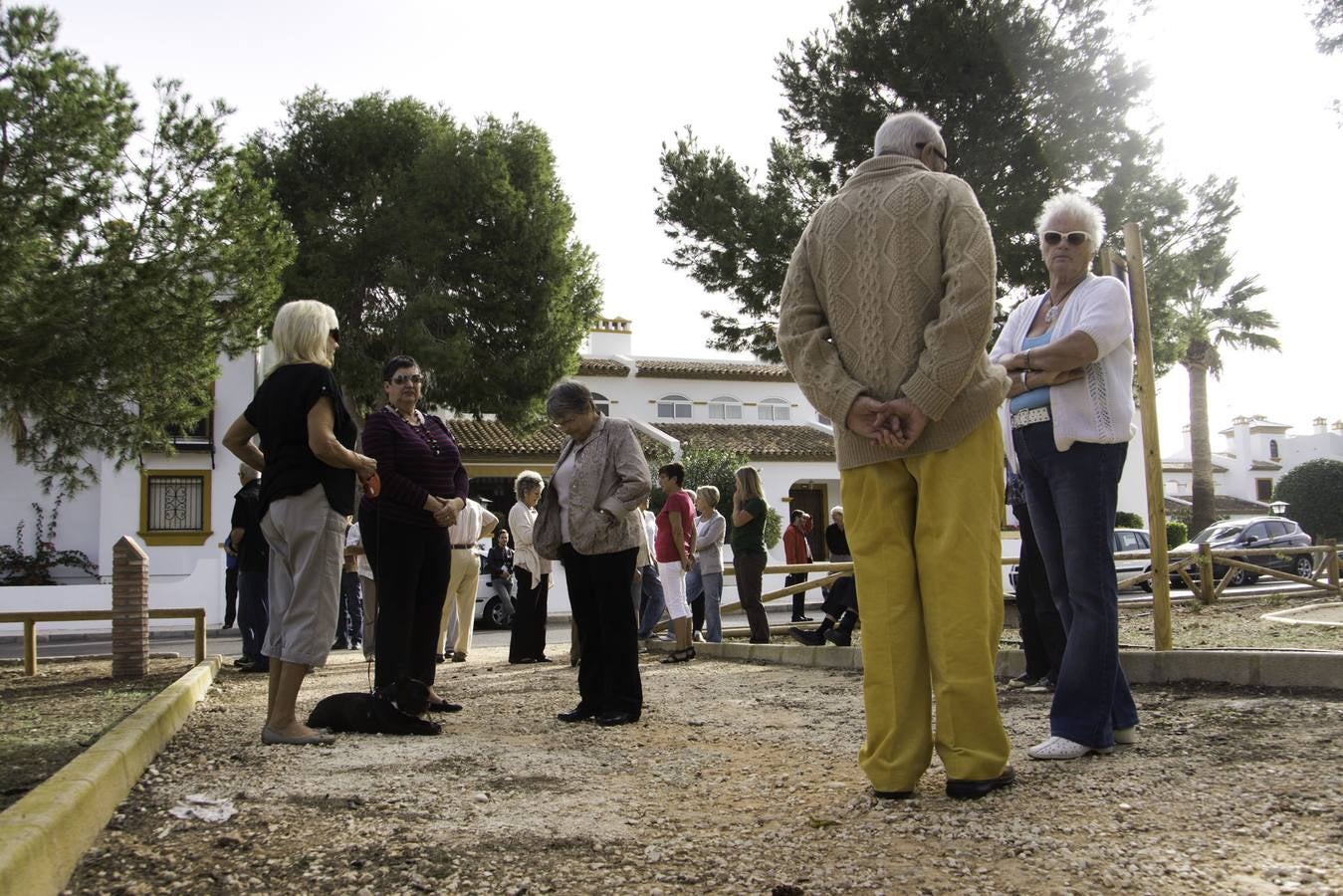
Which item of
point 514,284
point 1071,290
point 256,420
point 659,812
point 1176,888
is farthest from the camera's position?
point 514,284

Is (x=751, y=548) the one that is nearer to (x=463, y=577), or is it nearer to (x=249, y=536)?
(x=463, y=577)

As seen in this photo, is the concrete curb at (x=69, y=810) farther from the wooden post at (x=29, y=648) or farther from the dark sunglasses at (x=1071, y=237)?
the wooden post at (x=29, y=648)

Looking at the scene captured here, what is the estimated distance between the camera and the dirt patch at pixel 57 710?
4.43 meters

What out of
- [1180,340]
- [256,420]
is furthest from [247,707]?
[1180,340]

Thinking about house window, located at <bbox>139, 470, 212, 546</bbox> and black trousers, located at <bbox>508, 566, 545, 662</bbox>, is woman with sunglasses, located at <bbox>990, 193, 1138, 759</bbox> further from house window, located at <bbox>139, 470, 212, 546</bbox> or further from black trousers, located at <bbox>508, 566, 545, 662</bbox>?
house window, located at <bbox>139, 470, 212, 546</bbox>

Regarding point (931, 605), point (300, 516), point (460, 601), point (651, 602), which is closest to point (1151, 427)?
point (931, 605)

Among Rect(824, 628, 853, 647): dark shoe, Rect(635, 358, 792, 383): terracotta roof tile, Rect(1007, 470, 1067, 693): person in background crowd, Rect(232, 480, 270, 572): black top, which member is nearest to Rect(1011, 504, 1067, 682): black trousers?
Rect(1007, 470, 1067, 693): person in background crowd

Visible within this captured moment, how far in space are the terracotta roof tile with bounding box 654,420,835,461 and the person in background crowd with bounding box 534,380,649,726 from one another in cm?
2954

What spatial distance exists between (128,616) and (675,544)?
4.43 metres

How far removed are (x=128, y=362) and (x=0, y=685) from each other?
2.91 m

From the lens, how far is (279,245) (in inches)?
361

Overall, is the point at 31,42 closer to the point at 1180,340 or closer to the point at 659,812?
the point at 659,812

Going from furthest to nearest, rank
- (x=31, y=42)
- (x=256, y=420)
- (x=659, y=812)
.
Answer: (x=31, y=42), (x=256, y=420), (x=659, y=812)

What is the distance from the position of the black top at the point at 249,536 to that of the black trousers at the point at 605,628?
4743mm
